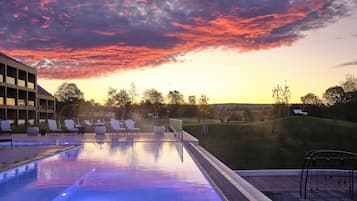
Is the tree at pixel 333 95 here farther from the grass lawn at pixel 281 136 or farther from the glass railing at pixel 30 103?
the glass railing at pixel 30 103

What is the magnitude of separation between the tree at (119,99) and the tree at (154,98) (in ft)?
6.32

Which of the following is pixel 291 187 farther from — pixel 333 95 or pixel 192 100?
pixel 192 100

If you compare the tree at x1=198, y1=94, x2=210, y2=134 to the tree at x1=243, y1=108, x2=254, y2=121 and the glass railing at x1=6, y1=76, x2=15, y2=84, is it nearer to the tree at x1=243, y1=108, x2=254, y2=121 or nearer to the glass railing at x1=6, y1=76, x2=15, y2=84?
the tree at x1=243, y1=108, x2=254, y2=121

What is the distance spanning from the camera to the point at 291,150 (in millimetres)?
27906

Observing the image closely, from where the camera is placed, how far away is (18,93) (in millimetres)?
30891

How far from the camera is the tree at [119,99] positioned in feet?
108

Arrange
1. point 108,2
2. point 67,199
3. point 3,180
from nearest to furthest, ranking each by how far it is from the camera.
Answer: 1. point 67,199
2. point 3,180
3. point 108,2

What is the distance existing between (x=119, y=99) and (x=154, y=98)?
11.4 feet

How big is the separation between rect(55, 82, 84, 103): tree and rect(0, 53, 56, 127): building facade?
→ 23.4 feet

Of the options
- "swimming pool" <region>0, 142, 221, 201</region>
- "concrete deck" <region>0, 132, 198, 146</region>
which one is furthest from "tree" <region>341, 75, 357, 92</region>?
"swimming pool" <region>0, 142, 221, 201</region>

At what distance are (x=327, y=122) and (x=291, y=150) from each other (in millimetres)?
4794

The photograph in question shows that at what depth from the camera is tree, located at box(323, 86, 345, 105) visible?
2798 centimetres

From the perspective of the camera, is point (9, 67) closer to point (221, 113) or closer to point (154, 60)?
point (154, 60)

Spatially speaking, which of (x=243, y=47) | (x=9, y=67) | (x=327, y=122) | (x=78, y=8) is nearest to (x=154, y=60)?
(x=243, y=47)
